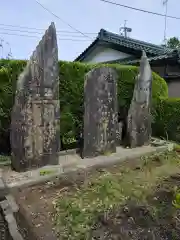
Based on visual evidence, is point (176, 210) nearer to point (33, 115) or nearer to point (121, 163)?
point (121, 163)

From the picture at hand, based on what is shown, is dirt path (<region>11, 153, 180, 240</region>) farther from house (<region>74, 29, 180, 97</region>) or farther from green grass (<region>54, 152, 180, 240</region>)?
house (<region>74, 29, 180, 97</region>)

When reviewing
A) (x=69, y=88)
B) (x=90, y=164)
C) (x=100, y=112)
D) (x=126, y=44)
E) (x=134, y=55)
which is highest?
(x=126, y=44)

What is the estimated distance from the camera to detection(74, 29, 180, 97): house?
8.49 meters

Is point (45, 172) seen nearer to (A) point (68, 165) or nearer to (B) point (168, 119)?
(A) point (68, 165)

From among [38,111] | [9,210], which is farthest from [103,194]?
[38,111]

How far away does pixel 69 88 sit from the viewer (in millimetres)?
4738

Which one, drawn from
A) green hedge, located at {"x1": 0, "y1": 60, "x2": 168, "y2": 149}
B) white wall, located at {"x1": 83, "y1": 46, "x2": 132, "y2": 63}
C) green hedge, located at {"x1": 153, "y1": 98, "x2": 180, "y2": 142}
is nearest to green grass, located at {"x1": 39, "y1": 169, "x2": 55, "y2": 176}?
green hedge, located at {"x1": 0, "y1": 60, "x2": 168, "y2": 149}

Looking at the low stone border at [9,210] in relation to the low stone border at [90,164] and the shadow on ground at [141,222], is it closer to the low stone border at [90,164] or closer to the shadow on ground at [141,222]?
the low stone border at [90,164]

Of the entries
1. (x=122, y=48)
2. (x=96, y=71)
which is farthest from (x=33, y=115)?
(x=122, y=48)

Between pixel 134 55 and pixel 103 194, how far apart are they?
850cm

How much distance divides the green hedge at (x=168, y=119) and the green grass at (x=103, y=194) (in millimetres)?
1891

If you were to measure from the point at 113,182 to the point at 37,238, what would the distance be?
142 cm

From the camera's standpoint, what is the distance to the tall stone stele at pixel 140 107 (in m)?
4.86

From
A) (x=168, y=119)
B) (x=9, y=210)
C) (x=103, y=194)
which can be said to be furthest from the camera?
(x=168, y=119)
